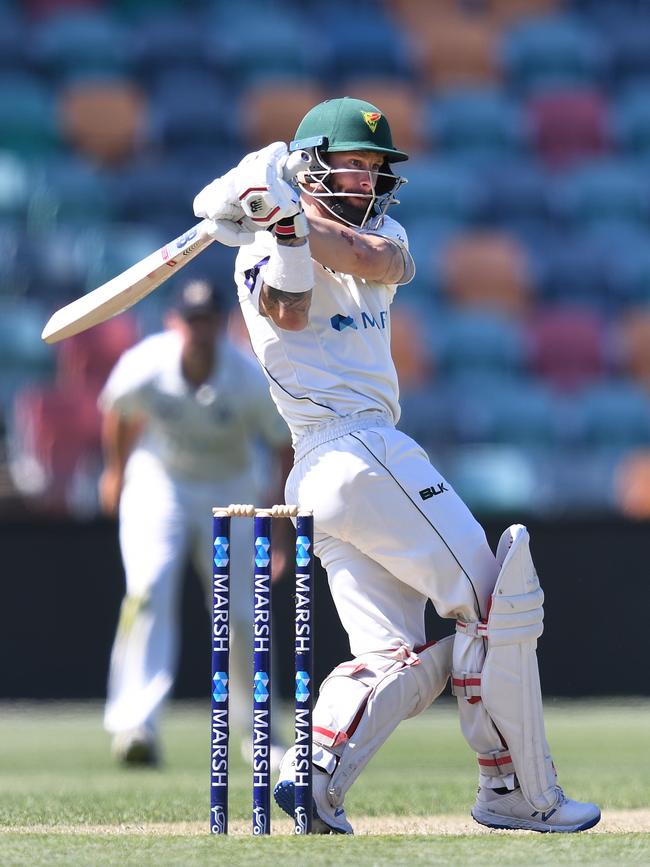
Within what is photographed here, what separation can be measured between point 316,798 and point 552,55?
30.6ft

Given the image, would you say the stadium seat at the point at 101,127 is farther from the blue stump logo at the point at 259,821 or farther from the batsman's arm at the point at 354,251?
the blue stump logo at the point at 259,821

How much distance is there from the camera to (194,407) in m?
5.40

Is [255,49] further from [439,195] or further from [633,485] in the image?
[633,485]

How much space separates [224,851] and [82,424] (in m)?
5.56

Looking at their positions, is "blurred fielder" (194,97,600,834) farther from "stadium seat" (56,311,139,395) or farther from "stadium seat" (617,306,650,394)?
"stadium seat" (617,306,650,394)

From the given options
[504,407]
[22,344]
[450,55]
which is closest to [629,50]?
[450,55]

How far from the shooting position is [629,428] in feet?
31.4

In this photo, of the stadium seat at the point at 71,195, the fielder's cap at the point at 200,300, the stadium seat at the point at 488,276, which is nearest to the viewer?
the fielder's cap at the point at 200,300

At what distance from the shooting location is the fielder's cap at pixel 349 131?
3176 millimetres

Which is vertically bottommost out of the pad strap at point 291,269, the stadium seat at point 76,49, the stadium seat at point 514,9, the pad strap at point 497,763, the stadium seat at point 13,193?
the pad strap at point 497,763

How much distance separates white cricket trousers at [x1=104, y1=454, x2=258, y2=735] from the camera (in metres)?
5.16

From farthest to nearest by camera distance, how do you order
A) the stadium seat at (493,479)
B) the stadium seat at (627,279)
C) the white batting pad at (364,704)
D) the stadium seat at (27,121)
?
1. the stadium seat at (627,279)
2. the stadium seat at (27,121)
3. the stadium seat at (493,479)
4. the white batting pad at (364,704)

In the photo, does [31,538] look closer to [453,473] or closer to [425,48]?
[453,473]

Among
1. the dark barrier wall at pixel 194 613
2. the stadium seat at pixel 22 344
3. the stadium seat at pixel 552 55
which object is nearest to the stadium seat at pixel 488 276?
the stadium seat at pixel 552 55
